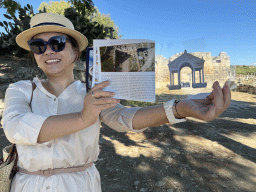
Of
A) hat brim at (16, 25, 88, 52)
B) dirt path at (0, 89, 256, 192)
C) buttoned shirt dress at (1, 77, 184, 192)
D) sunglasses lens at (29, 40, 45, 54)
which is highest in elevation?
hat brim at (16, 25, 88, 52)

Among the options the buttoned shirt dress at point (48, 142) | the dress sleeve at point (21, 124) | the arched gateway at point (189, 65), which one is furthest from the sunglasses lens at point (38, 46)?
the arched gateway at point (189, 65)

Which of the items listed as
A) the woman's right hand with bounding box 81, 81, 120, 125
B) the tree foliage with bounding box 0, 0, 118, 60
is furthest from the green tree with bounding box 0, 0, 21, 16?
the woman's right hand with bounding box 81, 81, 120, 125

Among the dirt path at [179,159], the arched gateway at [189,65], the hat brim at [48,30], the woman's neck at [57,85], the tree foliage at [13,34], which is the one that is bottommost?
the dirt path at [179,159]

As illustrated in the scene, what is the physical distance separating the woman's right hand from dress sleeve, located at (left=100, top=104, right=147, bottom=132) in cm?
37

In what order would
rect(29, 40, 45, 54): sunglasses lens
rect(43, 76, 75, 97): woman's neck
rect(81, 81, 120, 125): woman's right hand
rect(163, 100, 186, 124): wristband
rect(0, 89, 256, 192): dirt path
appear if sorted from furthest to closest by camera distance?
rect(0, 89, 256, 192): dirt path < rect(43, 76, 75, 97): woman's neck < rect(29, 40, 45, 54): sunglasses lens < rect(163, 100, 186, 124): wristband < rect(81, 81, 120, 125): woman's right hand

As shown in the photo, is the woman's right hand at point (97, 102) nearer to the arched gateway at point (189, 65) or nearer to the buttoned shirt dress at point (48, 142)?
the buttoned shirt dress at point (48, 142)

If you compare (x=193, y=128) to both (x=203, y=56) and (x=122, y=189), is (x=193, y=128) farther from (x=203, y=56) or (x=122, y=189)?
(x=203, y=56)

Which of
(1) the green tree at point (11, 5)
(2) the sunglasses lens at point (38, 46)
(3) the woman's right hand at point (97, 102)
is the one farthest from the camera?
(1) the green tree at point (11, 5)

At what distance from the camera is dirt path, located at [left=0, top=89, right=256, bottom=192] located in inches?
115

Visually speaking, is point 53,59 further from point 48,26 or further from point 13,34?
point 13,34

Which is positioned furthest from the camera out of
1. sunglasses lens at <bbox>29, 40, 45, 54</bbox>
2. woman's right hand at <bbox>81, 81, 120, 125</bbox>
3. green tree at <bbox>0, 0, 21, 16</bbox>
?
green tree at <bbox>0, 0, 21, 16</bbox>

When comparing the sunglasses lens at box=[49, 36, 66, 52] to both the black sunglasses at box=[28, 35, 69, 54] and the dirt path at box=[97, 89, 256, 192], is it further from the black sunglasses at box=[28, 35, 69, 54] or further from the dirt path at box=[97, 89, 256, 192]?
the dirt path at box=[97, 89, 256, 192]

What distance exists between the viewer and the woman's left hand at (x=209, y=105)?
99 centimetres

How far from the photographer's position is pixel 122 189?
2.85m
